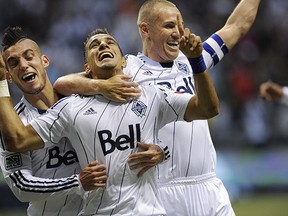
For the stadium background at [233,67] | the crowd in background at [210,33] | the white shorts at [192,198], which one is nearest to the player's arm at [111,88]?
the white shorts at [192,198]

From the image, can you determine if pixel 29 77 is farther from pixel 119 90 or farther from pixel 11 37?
pixel 119 90

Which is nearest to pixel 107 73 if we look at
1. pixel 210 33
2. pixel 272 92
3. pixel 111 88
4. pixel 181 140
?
pixel 111 88

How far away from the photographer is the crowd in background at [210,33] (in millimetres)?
14125

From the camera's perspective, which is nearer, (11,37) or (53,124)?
(53,124)

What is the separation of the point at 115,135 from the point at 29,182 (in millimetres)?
691

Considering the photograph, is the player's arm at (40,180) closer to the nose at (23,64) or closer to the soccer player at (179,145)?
the nose at (23,64)

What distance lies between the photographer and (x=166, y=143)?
6.39 metres

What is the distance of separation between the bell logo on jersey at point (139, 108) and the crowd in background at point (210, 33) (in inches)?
314

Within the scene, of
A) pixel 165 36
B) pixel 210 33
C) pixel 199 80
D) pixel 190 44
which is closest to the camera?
pixel 190 44

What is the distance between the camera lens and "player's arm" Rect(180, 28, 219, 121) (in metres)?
5.17

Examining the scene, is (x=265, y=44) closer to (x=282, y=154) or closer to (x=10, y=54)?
(x=282, y=154)

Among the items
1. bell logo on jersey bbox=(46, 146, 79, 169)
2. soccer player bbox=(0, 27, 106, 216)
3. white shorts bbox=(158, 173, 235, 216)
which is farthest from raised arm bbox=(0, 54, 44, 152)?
white shorts bbox=(158, 173, 235, 216)

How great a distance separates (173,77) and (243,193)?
21.4 feet

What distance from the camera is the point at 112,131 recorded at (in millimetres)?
5590
